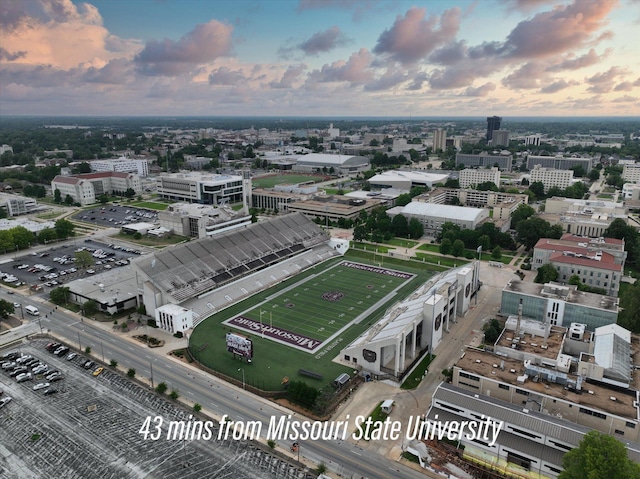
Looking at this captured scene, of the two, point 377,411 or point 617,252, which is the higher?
point 617,252

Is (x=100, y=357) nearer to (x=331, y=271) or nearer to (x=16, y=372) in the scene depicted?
(x=16, y=372)

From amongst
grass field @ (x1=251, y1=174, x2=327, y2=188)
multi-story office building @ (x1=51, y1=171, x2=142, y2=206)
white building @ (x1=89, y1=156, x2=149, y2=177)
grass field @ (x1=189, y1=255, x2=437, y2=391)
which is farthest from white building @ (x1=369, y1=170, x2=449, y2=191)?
white building @ (x1=89, y1=156, x2=149, y2=177)

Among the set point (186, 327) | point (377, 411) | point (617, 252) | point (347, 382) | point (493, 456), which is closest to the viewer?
point (493, 456)

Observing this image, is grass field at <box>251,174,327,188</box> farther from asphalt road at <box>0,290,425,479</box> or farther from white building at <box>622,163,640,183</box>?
white building at <box>622,163,640,183</box>

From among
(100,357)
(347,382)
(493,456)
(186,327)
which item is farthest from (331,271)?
(493,456)

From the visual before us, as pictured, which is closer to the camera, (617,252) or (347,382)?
(347,382)

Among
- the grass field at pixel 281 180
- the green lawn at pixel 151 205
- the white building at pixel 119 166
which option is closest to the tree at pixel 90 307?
the green lawn at pixel 151 205
